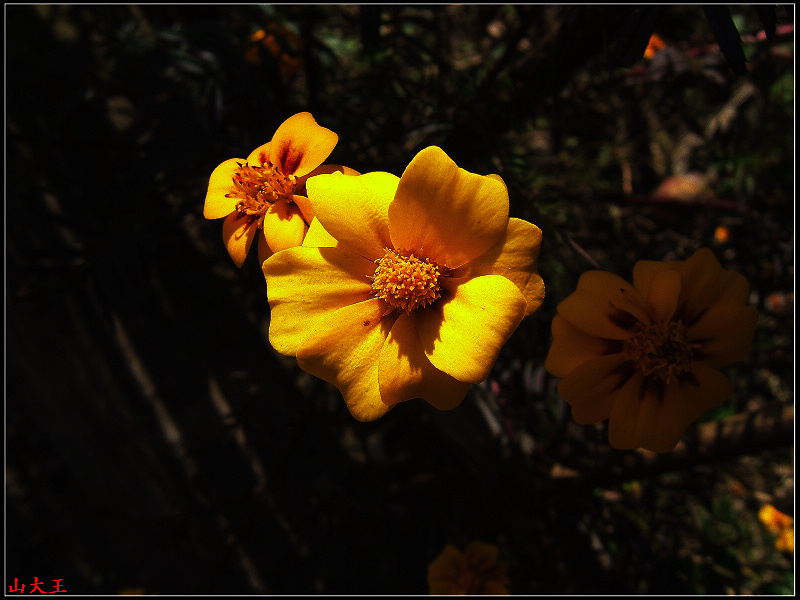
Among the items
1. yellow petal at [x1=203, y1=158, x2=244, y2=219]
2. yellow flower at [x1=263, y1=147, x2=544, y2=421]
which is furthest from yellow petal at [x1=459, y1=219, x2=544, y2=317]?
yellow petal at [x1=203, y1=158, x2=244, y2=219]

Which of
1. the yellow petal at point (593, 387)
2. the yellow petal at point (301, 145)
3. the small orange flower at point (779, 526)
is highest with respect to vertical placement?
the yellow petal at point (301, 145)

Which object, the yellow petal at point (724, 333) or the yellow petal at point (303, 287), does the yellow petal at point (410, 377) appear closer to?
the yellow petal at point (303, 287)

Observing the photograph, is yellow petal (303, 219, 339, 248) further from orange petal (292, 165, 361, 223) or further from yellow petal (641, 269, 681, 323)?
yellow petal (641, 269, 681, 323)

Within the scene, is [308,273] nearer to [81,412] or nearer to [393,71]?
[393,71]

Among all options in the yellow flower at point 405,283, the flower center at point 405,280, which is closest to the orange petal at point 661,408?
the yellow flower at point 405,283

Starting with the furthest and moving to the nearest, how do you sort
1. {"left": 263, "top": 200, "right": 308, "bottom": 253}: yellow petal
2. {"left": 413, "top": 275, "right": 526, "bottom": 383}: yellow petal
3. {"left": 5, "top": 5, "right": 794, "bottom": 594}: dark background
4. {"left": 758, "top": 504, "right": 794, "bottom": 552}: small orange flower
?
{"left": 758, "top": 504, "right": 794, "bottom": 552}: small orange flower
{"left": 5, "top": 5, "right": 794, "bottom": 594}: dark background
{"left": 263, "top": 200, "right": 308, "bottom": 253}: yellow petal
{"left": 413, "top": 275, "right": 526, "bottom": 383}: yellow petal

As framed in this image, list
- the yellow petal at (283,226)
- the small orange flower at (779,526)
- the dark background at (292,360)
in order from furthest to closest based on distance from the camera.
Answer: the small orange flower at (779,526)
the dark background at (292,360)
the yellow petal at (283,226)
